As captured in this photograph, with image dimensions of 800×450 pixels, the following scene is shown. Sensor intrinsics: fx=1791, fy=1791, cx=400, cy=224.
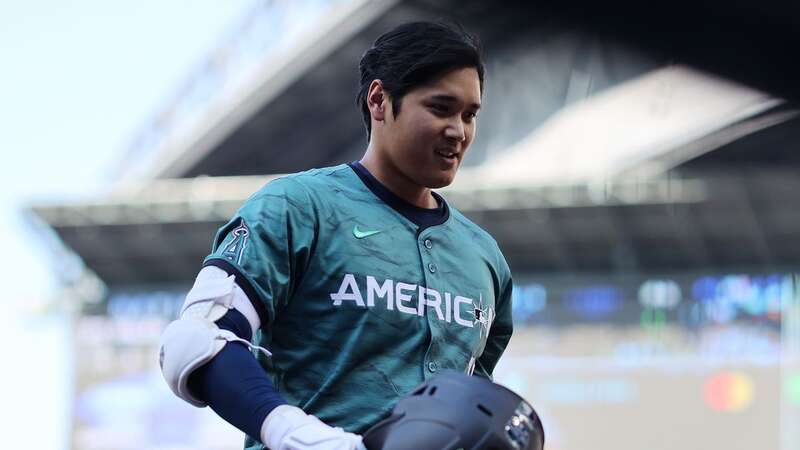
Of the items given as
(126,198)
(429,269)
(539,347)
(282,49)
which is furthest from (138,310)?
(429,269)

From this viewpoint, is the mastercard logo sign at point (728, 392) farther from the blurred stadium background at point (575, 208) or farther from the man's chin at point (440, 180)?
the man's chin at point (440, 180)

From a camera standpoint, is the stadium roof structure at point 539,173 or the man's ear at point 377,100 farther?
the stadium roof structure at point 539,173

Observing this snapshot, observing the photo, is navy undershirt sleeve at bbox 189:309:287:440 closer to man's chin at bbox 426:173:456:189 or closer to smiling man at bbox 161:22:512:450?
smiling man at bbox 161:22:512:450

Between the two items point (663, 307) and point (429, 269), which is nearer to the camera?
point (429, 269)

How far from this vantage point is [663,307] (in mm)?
32531

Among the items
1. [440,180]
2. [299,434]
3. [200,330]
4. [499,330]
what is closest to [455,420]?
[299,434]

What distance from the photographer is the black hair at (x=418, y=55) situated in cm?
382

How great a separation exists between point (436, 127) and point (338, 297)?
1.38ft

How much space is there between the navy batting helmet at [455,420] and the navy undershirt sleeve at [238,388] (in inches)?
8.8

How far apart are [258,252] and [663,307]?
1156 inches

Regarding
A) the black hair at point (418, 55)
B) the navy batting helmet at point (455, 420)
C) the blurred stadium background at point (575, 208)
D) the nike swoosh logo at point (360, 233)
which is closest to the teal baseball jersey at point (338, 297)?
the nike swoosh logo at point (360, 233)

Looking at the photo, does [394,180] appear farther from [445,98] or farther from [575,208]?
[575,208]

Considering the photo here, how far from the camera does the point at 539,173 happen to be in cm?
4172

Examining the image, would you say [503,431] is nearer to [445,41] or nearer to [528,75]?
[445,41]
